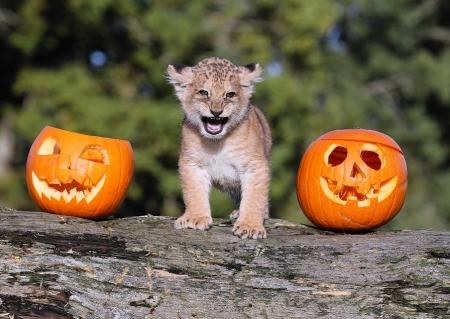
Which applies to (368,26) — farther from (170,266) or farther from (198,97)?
(170,266)

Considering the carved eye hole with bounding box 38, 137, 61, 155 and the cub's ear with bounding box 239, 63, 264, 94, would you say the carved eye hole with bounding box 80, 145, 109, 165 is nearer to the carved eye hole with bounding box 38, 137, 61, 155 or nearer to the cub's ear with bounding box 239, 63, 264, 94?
the carved eye hole with bounding box 38, 137, 61, 155

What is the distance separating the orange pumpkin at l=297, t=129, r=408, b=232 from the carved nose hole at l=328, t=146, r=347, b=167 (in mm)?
327

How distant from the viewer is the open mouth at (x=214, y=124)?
8.05 metres

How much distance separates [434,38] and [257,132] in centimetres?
2693

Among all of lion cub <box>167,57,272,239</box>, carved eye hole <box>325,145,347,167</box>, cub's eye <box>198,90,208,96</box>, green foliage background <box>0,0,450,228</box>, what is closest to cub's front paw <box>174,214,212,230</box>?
lion cub <box>167,57,272,239</box>

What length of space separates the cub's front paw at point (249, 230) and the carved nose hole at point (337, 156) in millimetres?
1169

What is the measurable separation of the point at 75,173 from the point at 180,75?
1879 mm

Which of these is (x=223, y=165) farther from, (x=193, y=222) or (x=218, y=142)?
(x=193, y=222)

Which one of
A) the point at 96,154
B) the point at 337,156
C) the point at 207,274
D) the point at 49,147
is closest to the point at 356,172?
the point at 337,156

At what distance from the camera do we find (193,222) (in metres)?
7.66

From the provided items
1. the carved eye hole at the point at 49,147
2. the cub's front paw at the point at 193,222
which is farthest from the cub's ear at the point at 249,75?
the carved eye hole at the point at 49,147

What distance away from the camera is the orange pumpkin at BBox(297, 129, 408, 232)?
7441mm

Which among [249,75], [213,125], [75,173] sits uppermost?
[249,75]

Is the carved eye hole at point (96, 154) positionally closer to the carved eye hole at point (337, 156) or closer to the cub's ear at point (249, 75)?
the cub's ear at point (249, 75)
